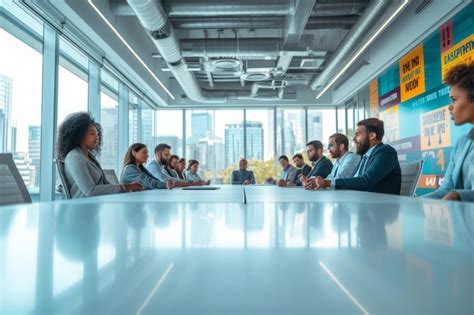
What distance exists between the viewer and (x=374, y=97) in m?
6.77

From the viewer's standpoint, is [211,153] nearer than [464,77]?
No

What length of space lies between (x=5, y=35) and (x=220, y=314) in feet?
14.1

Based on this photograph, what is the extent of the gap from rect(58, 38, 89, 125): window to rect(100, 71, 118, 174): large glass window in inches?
20.7

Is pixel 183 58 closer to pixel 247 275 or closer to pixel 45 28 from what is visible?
A: pixel 45 28

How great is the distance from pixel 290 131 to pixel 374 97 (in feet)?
9.73

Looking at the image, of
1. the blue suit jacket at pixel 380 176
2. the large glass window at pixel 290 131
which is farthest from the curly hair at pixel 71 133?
the large glass window at pixel 290 131

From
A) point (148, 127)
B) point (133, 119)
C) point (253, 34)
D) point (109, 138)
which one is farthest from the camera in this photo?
point (148, 127)

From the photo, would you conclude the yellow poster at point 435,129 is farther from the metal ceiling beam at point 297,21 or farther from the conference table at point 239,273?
the conference table at point 239,273

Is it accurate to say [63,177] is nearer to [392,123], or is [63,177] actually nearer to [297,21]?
[297,21]

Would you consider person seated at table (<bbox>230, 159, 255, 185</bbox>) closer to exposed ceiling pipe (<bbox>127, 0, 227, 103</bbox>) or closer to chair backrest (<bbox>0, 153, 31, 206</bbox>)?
exposed ceiling pipe (<bbox>127, 0, 227, 103</bbox>)

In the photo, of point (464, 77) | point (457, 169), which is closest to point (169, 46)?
point (464, 77)

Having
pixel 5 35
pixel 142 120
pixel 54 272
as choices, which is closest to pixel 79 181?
pixel 54 272

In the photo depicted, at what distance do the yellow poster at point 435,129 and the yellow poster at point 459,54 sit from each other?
564 mm

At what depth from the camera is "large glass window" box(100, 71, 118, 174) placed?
5.90 m
